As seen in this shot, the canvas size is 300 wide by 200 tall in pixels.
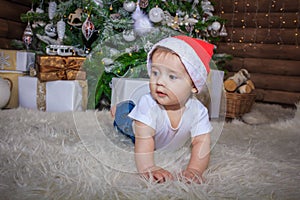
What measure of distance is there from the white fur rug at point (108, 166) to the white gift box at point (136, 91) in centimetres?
5

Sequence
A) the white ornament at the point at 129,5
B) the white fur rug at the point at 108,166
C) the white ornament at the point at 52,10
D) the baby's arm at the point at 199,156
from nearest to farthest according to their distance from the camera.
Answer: the white fur rug at the point at 108,166
the baby's arm at the point at 199,156
the white ornament at the point at 129,5
the white ornament at the point at 52,10

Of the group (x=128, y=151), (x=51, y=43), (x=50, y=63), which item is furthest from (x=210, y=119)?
(x=51, y=43)

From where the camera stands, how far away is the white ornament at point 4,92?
154 centimetres

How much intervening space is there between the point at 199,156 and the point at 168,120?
4.8 inches

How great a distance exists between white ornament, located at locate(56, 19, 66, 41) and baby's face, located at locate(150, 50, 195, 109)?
123 cm

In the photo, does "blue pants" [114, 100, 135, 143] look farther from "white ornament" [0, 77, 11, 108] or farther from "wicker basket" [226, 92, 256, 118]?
"wicker basket" [226, 92, 256, 118]

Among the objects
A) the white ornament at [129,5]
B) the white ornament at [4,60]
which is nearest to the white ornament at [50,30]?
the white ornament at [4,60]

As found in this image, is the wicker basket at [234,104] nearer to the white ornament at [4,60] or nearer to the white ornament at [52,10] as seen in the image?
the white ornament at [52,10]

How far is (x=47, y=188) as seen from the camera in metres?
0.57

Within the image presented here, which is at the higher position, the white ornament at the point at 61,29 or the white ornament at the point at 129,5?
the white ornament at the point at 129,5

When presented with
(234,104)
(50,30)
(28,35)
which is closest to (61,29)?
(50,30)

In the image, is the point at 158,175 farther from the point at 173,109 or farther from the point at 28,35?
the point at 28,35

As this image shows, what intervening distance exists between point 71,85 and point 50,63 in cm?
18

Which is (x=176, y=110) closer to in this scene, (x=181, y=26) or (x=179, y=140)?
(x=179, y=140)
